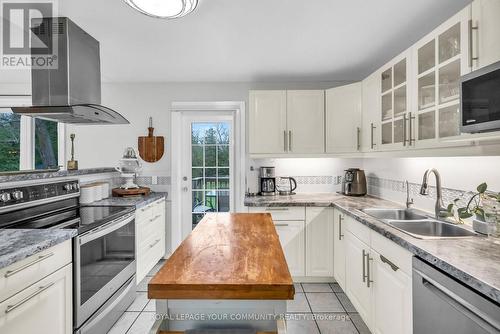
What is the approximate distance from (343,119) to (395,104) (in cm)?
89

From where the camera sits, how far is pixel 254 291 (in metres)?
0.91

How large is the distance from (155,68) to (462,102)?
2884 millimetres

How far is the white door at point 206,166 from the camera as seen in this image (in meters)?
3.72

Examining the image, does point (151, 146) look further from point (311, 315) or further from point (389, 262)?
point (389, 262)

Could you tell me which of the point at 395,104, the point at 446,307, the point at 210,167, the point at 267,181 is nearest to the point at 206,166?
the point at 210,167

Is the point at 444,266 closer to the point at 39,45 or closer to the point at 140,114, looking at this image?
Answer: the point at 39,45

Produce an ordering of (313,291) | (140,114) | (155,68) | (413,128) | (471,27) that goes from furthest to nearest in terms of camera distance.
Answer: (140,114)
(155,68)
(313,291)
(413,128)
(471,27)

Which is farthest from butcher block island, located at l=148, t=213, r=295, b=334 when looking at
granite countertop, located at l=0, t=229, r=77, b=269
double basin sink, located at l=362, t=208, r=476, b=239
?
double basin sink, located at l=362, t=208, r=476, b=239

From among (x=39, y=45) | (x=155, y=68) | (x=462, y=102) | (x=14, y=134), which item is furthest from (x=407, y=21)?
(x=14, y=134)

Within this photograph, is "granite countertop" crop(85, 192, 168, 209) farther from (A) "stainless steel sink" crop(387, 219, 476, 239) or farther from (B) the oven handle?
(A) "stainless steel sink" crop(387, 219, 476, 239)

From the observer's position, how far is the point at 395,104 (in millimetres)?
2223

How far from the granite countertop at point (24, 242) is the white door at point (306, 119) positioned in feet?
7.79

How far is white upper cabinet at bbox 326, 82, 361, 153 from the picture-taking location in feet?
9.89

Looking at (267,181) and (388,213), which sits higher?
(267,181)
